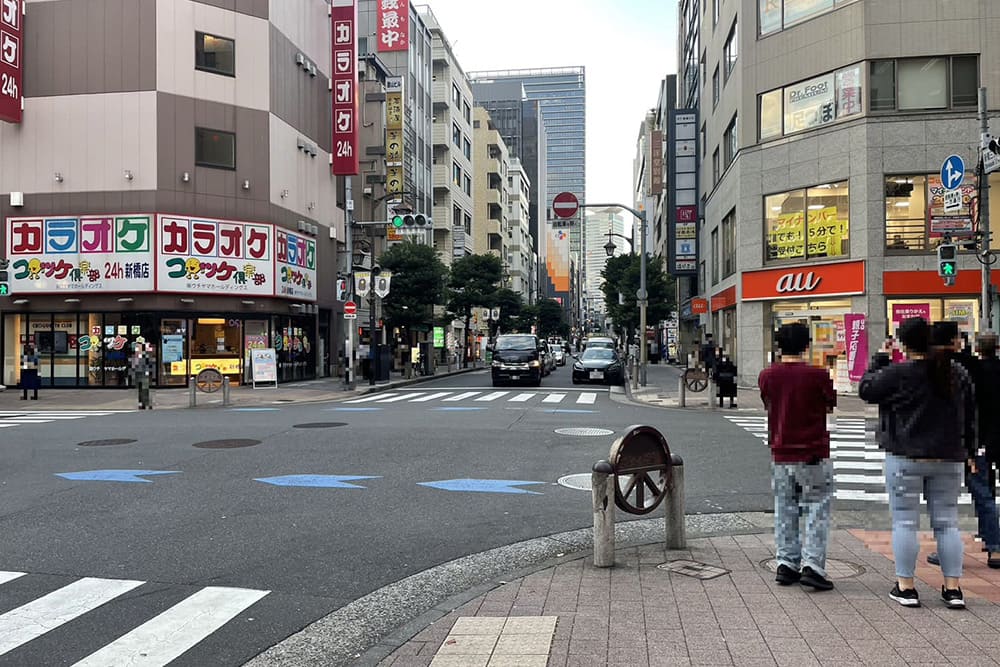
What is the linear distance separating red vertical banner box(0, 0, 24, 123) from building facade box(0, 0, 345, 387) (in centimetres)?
45

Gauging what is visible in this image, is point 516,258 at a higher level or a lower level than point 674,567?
higher

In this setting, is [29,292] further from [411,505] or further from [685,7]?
[685,7]

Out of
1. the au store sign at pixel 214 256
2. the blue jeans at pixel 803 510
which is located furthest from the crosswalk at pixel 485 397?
the blue jeans at pixel 803 510

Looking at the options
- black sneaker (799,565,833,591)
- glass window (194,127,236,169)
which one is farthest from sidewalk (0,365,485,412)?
black sneaker (799,565,833,591)

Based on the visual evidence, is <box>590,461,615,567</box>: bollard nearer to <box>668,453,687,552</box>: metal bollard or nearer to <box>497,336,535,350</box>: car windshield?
<box>668,453,687,552</box>: metal bollard

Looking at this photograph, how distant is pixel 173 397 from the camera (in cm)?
2455

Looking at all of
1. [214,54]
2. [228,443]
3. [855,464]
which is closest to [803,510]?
[855,464]

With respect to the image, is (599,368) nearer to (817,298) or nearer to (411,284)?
(817,298)

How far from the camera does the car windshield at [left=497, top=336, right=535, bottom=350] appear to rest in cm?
3055

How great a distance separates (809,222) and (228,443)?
20815 mm

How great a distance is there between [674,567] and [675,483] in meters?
0.71

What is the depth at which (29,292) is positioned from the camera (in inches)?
1080

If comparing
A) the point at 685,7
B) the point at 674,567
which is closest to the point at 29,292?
the point at 674,567

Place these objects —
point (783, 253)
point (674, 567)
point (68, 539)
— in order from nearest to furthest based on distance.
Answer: point (674, 567) → point (68, 539) → point (783, 253)
